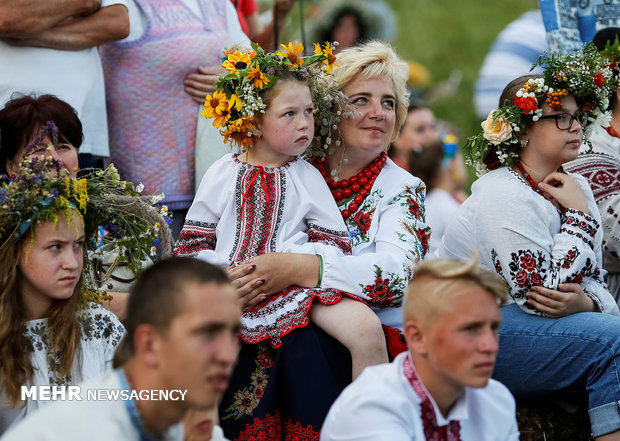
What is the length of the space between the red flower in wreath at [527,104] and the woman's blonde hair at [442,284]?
4.92 ft

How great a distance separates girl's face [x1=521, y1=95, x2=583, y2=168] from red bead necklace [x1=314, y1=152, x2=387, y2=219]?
2.49ft

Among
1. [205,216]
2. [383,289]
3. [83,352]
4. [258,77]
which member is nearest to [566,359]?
[383,289]

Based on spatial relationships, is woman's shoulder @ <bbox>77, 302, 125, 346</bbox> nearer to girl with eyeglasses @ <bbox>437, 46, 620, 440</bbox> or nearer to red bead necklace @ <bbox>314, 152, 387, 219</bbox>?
red bead necklace @ <bbox>314, 152, 387, 219</bbox>

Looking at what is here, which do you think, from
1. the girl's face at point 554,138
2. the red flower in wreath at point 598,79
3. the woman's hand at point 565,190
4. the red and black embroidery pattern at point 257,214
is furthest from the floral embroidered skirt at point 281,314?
the red flower in wreath at point 598,79

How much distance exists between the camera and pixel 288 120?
4078 mm

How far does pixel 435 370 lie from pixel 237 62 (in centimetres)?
182

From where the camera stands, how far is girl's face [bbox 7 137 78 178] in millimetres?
3887

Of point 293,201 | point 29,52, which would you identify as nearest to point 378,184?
point 293,201

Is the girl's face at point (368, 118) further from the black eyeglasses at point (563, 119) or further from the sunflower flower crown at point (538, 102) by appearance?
the black eyeglasses at point (563, 119)

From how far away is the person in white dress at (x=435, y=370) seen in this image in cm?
289

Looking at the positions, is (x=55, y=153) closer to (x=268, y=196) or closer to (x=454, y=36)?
(x=268, y=196)

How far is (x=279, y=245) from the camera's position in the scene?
407 cm

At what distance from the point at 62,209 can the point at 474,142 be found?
2038 mm

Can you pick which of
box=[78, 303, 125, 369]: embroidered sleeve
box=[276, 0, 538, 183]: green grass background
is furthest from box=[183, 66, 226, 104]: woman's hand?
box=[276, 0, 538, 183]: green grass background
